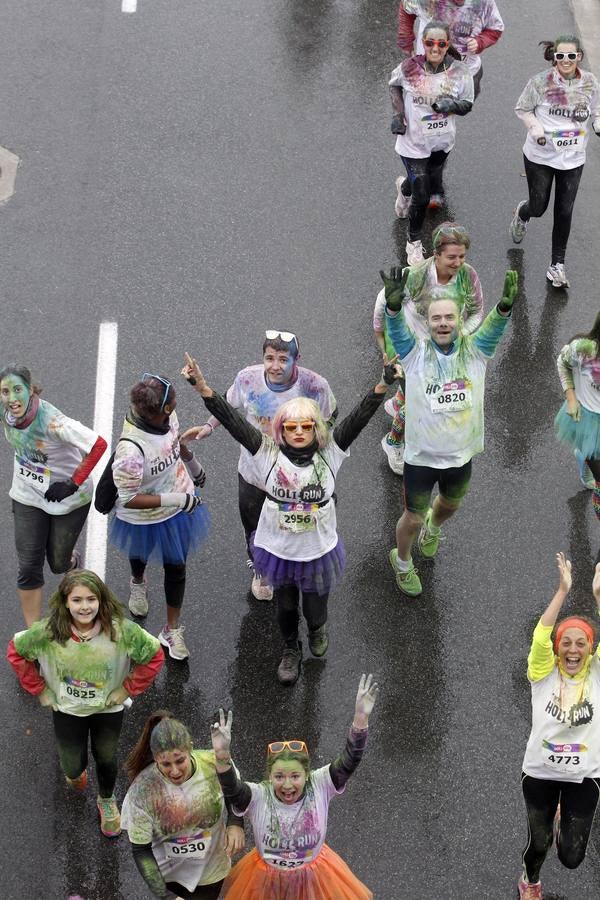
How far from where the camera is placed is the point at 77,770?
7145mm

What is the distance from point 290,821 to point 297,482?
1853 millimetres

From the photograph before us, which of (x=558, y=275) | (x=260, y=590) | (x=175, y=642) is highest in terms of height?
(x=558, y=275)

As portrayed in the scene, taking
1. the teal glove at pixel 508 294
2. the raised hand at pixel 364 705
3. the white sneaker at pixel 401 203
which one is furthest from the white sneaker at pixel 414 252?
the raised hand at pixel 364 705

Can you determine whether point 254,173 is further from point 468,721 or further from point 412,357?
point 468,721

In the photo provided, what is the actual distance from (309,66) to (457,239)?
6056mm

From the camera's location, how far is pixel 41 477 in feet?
25.3

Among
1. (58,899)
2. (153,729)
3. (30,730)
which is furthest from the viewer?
(30,730)

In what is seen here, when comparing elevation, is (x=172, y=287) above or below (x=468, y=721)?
above

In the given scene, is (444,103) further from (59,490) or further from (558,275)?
(59,490)

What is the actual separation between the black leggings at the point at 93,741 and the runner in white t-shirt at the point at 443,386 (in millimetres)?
2453

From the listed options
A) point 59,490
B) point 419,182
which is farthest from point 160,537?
point 419,182

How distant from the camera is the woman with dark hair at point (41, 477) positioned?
7527mm

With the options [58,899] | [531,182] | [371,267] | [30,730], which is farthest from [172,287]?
[58,899]

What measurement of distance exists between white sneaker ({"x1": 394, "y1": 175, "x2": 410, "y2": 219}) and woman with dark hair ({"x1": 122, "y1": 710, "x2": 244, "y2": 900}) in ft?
21.9
